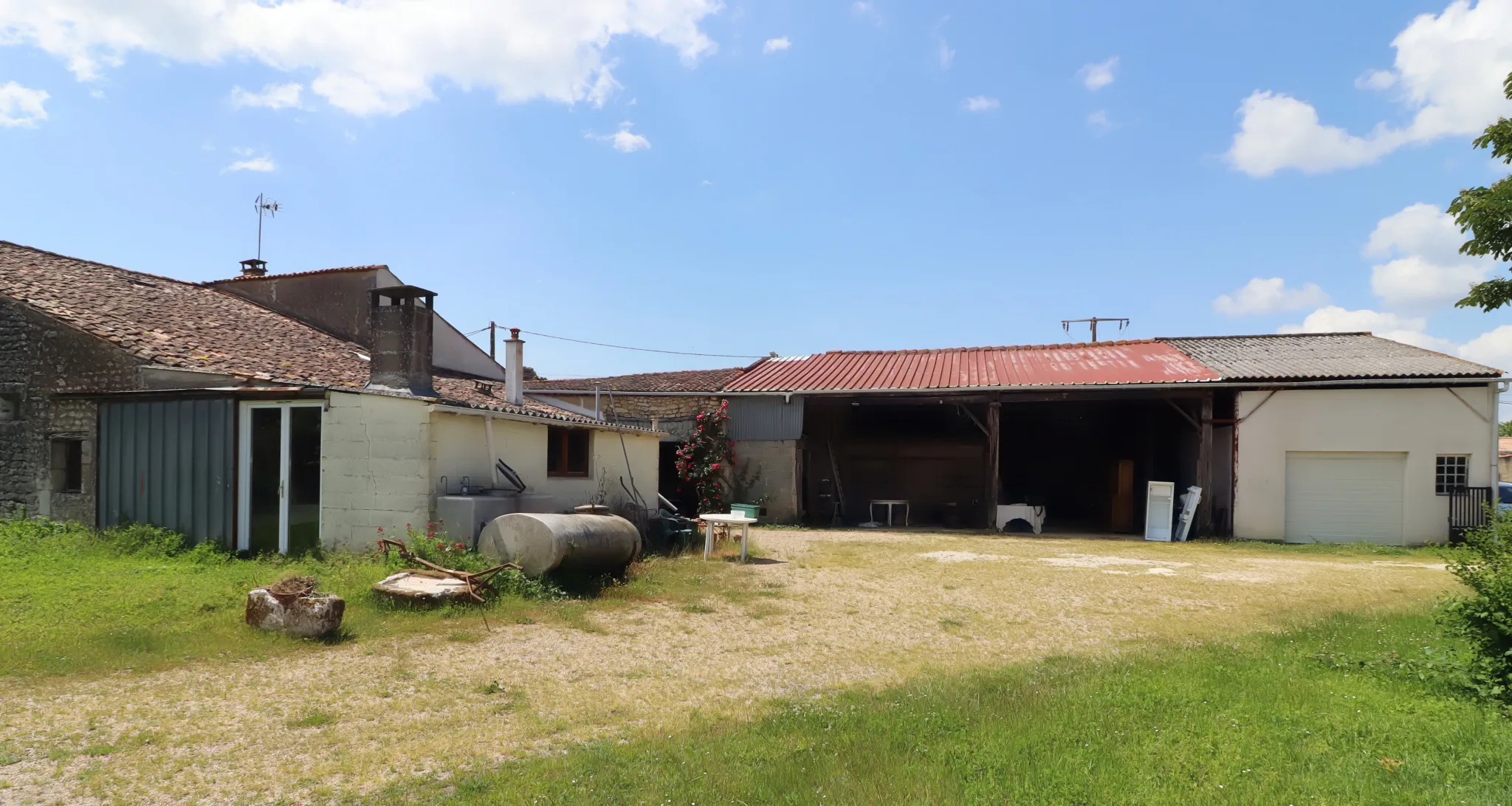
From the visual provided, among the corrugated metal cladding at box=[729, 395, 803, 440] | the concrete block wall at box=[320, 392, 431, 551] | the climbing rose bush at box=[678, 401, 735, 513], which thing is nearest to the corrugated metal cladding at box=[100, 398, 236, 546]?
the concrete block wall at box=[320, 392, 431, 551]

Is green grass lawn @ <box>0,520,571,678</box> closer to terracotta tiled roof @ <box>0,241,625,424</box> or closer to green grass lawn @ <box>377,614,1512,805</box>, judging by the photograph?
terracotta tiled roof @ <box>0,241,625,424</box>

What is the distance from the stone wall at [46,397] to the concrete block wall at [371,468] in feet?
11.6

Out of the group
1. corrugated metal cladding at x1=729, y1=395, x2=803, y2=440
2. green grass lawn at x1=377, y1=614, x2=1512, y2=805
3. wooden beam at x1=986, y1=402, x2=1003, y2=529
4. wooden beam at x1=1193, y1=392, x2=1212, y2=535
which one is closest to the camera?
green grass lawn at x1=377, y1=614, x2=1512, y2=805

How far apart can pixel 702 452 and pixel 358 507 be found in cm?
1037

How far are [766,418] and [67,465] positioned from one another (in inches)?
509

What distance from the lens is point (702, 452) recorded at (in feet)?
66.5

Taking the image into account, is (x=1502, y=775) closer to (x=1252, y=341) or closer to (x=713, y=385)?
(x=713, y=385)

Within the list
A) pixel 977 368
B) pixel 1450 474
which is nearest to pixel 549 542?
pixel 977 368

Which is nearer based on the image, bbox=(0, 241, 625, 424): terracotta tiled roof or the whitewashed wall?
bbox=(0, 241, 625, 424): terracotta tiled roof

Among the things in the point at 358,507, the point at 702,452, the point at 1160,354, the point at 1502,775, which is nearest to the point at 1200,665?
the point at 1502,775

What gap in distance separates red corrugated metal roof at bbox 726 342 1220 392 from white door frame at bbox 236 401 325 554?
11198 mm

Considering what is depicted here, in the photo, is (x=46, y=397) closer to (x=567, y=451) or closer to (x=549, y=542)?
(x=567, y=451)

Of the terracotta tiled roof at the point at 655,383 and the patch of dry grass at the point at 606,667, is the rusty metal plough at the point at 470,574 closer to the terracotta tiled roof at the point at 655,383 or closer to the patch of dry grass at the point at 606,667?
the patch of dry grass at the point at 606,667

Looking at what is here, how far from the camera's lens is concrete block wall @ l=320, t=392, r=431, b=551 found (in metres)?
10.3
